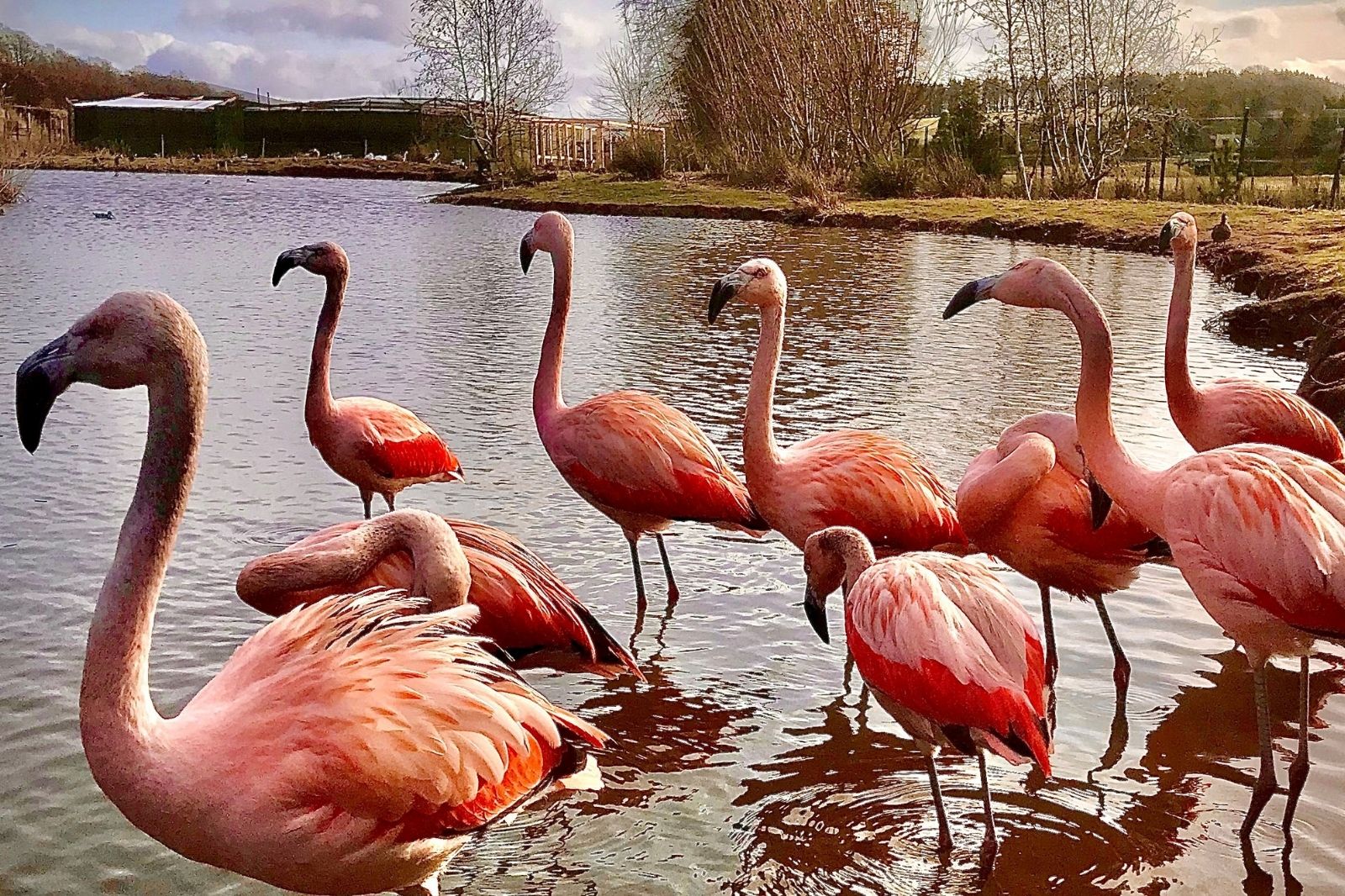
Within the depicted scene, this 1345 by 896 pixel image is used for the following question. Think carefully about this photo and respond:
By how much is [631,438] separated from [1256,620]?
7.30ft

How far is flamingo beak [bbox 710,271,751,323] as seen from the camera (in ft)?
14.5

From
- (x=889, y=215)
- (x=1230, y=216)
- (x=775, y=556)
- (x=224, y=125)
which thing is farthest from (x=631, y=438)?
(x=224, y=125)

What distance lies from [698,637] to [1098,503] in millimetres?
1490

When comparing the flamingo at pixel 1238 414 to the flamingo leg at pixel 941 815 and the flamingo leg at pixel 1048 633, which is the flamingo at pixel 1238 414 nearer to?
the flamingo leg at pixel 1048 633

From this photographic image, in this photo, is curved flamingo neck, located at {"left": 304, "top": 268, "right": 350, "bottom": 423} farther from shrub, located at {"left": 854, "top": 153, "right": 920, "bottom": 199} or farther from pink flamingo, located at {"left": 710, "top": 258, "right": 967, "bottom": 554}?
shrub, located at {"left": 854, "top": 153, "right": 920, "bottom": 199}

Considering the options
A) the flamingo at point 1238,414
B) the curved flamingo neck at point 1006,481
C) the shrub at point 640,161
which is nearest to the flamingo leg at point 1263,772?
the curved flamingo neck at point 1006,481

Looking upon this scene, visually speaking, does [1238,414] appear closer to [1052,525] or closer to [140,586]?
[1052,525]

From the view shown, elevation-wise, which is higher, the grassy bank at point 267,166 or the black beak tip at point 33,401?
the grassy bank at point 267,166

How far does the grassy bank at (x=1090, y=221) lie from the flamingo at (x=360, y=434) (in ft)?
22.6

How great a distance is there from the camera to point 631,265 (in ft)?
49.5

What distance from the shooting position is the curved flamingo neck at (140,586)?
2113mm

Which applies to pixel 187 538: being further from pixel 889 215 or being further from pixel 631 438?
pixel 889 215

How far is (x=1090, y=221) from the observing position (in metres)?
17.4

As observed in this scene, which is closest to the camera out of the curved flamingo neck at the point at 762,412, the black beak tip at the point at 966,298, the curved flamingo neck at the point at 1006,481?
the black beak tip at the point at 966,298
